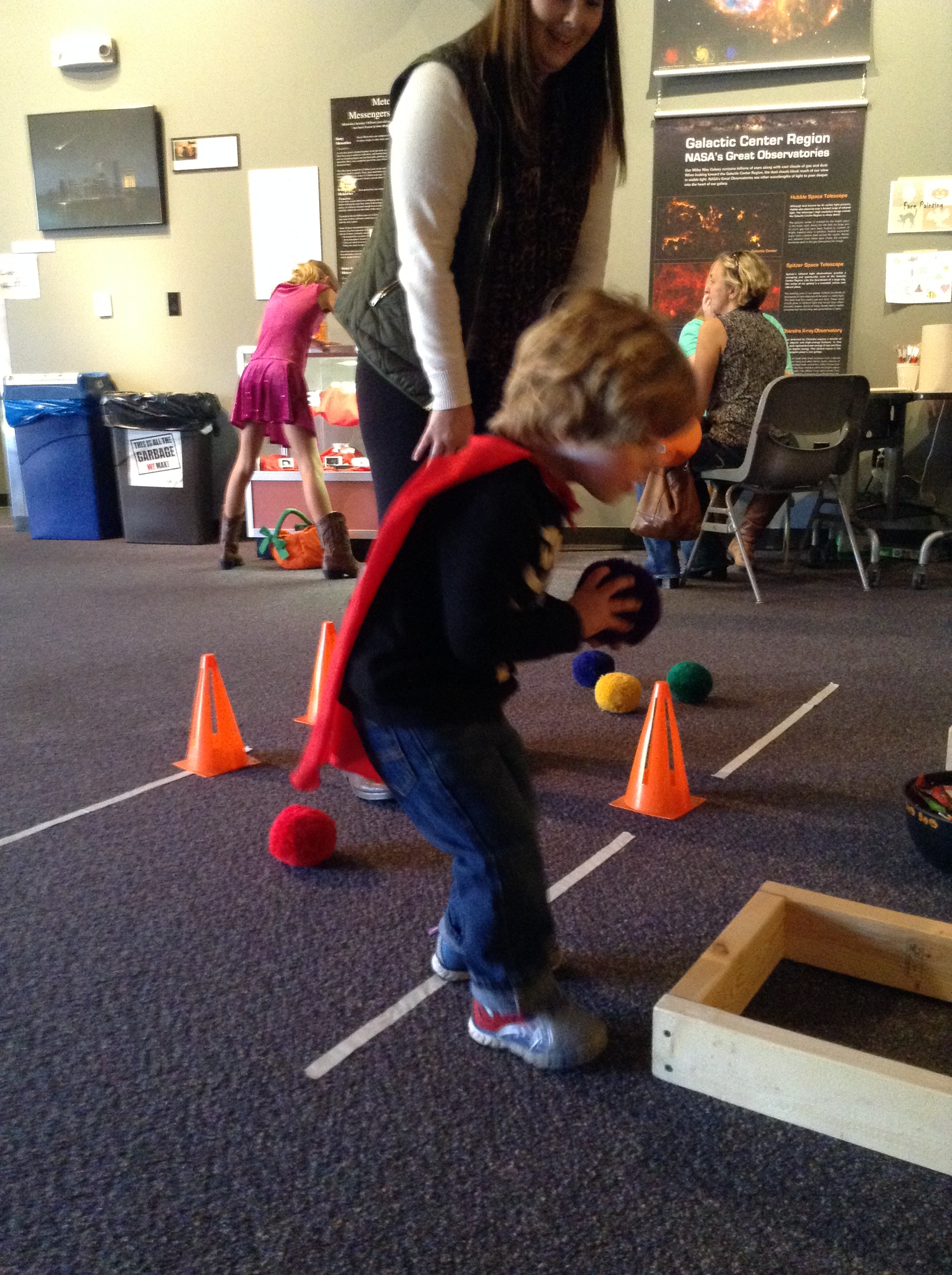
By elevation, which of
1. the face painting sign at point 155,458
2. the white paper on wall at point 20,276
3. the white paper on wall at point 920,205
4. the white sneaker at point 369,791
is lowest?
the white sneaker at point 369,791

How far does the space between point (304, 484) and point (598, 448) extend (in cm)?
338

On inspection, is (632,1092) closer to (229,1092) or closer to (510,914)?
(510,914)

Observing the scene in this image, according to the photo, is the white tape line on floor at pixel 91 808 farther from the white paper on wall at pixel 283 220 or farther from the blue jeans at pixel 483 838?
the white paper on wall at pixel 283 220

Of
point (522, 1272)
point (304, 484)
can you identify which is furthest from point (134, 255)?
point (522, 1272)

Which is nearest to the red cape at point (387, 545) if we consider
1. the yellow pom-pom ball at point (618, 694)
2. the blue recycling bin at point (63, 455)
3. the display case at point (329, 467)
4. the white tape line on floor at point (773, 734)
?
the white tape line on floor at point (773, 734)

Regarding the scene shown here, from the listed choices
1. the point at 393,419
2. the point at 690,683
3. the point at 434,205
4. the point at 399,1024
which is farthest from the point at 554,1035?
the point at 690,683

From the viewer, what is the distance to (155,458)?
206 inches

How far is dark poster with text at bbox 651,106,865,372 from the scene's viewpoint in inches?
178

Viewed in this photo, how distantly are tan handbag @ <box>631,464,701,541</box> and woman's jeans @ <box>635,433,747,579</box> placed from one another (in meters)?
0.31

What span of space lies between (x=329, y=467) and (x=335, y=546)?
0.76 metres

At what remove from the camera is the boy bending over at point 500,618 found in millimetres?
974

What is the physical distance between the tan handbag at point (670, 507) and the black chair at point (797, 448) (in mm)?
335

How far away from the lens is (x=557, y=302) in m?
1.43

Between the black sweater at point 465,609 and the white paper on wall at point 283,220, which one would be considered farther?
the white paper on wall at point 283,220
